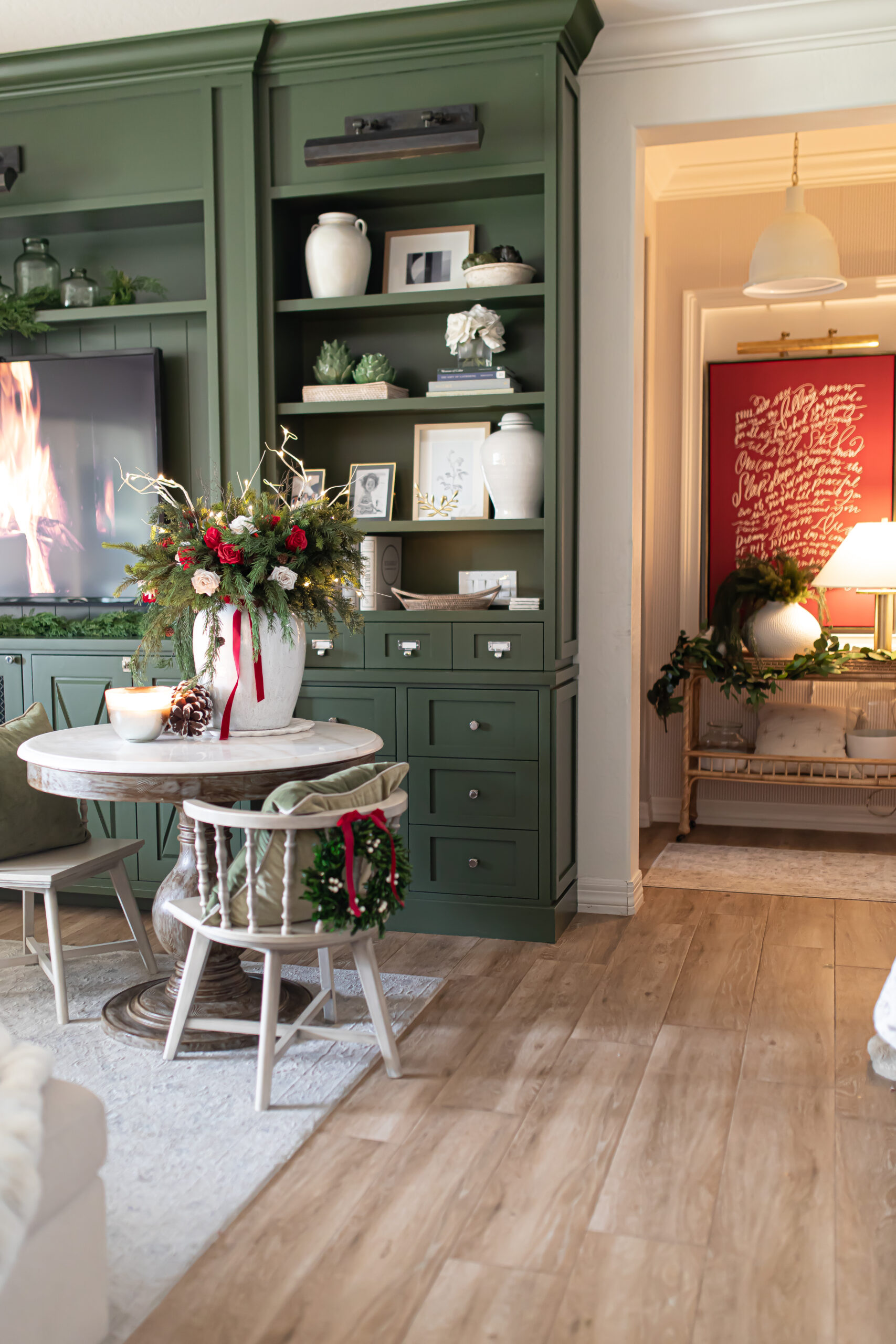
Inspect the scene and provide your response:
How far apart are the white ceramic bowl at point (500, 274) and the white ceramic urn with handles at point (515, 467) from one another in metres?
0.42

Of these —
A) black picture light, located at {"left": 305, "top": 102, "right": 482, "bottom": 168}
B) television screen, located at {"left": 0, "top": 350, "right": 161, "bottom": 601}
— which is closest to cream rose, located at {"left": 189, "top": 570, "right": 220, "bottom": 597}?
television screen, located at {"left": 0, "top": 350, "right": 161, "bottom": 601}

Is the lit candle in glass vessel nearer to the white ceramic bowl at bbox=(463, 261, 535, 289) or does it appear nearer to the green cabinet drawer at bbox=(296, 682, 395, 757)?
the green cabinet drawer at bbox=(296, 682, 395, 757)

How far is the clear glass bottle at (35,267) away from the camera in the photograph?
4.05 m

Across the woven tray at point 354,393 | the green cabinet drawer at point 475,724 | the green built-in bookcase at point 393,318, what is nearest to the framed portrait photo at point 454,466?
the green built-in bookcase at point 393,318

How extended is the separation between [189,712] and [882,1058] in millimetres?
1859

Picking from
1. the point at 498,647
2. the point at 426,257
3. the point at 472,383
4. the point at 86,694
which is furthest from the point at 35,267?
the point at 498,647

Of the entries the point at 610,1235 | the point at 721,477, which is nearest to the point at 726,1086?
the point at 610,1235

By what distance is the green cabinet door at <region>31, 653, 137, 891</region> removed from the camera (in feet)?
12.8

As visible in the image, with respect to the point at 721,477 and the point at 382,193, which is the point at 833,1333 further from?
the point at 721,477

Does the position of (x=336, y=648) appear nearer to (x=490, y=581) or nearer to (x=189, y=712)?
(x=490, y=581)

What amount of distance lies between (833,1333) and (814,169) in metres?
4.65

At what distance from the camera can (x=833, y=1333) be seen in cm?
168

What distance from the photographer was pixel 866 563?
4609 mm

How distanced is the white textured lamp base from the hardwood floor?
0.03 m
